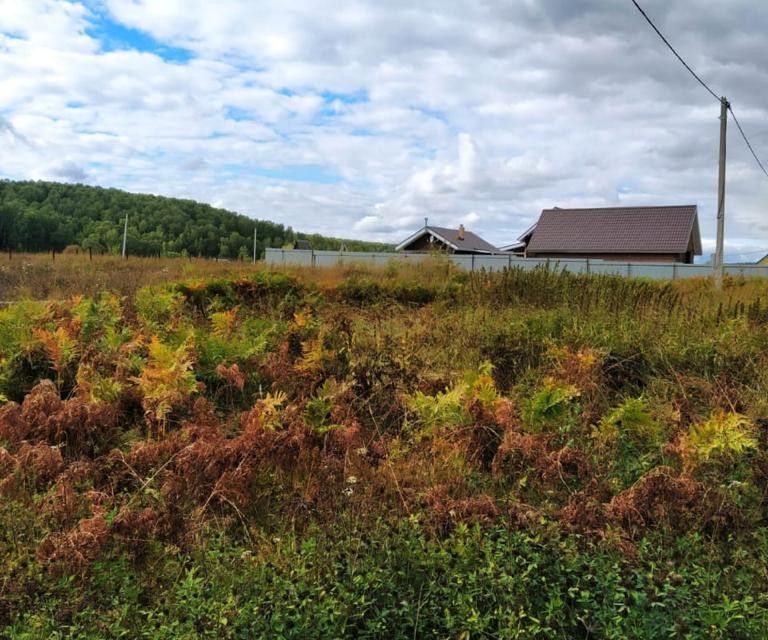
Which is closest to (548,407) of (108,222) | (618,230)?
(618,230)

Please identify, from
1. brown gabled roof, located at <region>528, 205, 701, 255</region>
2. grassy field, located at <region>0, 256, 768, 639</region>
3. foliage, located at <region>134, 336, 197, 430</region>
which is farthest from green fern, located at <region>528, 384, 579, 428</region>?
brown gabled roof, located at <region>528, 205, 701, 255</region>

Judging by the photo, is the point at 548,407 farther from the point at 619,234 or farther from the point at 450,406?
the point at 619,234

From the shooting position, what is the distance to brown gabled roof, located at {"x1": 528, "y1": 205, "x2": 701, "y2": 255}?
35281 millimetres

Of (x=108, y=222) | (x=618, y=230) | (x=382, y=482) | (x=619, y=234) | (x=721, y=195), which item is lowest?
(x=382, y=482)

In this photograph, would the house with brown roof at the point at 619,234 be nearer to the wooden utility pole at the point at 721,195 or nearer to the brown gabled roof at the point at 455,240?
the brown gabled roof at the point at 455,240

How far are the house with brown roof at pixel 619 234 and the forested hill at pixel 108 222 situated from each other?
1008 inches

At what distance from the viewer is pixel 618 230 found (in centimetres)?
3703

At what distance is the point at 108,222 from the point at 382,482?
7006 centimetres

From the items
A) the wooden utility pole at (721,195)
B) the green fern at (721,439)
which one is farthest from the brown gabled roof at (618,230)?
the green fern at (721,439)

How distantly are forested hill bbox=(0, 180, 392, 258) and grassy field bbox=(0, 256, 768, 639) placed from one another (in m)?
51.4

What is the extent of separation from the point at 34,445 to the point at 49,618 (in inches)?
71.7

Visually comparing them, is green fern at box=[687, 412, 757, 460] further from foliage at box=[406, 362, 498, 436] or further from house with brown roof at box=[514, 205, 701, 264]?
house with brown roof at box=[514, 205, 701, 264]

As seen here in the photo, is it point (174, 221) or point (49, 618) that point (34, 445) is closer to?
point (49, 618)

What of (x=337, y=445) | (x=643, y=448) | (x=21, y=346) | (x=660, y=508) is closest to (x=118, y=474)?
(x=337, y=445)
